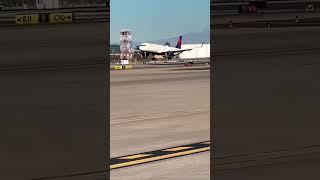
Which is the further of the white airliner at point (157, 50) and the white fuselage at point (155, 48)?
the white fuselage at point (155, 48)

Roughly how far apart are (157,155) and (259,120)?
1.61 meters

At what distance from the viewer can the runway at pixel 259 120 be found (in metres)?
4.96

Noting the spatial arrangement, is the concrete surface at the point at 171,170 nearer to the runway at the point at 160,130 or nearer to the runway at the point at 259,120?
the runway at the point at 160,130

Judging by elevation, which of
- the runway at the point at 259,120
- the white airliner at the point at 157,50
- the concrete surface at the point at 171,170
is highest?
the white airliner at the point at 157,50

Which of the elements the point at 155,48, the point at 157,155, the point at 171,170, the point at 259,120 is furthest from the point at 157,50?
the point at 171,170

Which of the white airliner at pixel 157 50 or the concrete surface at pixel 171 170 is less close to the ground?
the white airliner at pixel 157 50

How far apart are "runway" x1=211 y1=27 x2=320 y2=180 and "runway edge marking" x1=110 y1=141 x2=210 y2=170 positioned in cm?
49

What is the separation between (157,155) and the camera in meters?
6.23

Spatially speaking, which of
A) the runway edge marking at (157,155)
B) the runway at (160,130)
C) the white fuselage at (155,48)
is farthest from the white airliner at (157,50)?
the runway edge marking at (157,155)

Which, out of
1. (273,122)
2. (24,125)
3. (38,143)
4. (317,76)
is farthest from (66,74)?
(317,76)

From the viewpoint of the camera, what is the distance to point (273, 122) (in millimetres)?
6957

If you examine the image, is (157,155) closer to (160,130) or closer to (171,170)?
(171,170)

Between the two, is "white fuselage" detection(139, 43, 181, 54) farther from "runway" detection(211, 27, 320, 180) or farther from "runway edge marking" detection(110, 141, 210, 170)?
"runway edge marking" detection(110, 141, 210, 170)

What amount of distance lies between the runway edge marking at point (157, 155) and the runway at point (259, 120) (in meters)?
0.49
